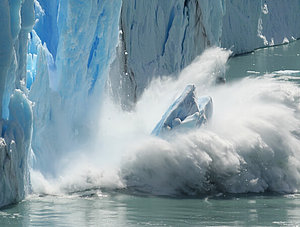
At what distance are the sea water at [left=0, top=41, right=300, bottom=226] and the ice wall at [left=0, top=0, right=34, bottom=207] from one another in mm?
250

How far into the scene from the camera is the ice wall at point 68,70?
1077 centimetres

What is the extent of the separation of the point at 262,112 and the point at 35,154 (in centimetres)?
333

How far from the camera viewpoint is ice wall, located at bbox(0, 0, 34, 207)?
30.0 ft

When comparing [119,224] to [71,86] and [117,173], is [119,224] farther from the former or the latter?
[71,86]

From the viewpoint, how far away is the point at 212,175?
1091 cm

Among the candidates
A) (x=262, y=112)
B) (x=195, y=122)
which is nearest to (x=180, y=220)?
(x=195, y=122)

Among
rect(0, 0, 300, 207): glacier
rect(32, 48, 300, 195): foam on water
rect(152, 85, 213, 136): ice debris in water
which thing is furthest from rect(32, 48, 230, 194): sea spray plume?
rect(152, 85, 213, 136): ice debris in water

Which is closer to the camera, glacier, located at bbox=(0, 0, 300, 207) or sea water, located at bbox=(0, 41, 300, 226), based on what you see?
sea water, located at bbox=(0, 41, 300, 226)

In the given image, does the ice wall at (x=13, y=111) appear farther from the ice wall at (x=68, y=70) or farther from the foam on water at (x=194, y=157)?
the ice wall at (x=68, y=70)

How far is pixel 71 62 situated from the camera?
1139 cm

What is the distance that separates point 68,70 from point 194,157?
184 cm

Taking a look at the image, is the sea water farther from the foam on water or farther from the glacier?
the glacier

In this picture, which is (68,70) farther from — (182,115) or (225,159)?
(225,159)

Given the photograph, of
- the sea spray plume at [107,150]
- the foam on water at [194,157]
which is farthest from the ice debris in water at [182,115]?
the sea spray plume at [107,150]
